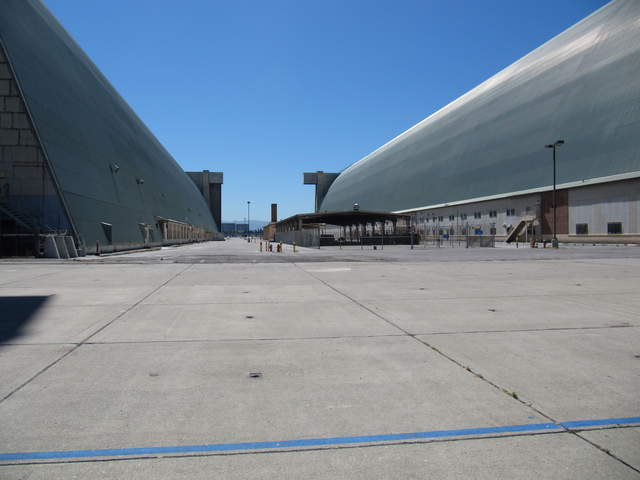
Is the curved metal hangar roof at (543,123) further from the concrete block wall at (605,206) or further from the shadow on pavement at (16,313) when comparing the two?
the shadow on pavement at (16,313)

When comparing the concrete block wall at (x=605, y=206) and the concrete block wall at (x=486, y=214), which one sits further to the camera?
the concrete block wall at (x=486, y=214)

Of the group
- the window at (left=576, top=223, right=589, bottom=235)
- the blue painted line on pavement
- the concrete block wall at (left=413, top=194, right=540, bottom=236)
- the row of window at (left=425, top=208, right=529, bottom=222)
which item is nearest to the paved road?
the blue painted line on pavement

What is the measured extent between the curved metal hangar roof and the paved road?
148ft

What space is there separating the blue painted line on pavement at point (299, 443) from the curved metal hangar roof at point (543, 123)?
47896 mm

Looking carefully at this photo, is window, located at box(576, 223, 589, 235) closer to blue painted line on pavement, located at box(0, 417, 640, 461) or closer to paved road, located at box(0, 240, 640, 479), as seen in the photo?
paved road, located at box(0, 240, 640, 479)

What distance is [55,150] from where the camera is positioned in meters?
30.4

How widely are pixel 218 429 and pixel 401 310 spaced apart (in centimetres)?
613

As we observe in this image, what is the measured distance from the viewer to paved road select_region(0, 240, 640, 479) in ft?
10.6

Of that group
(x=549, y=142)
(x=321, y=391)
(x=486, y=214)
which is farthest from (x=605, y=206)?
(x=321, y=391)

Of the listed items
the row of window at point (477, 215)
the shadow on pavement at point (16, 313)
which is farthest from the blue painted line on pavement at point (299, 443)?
the row of window at point (477, 215)

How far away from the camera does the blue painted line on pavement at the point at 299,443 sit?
331 centimetres

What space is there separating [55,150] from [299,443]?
33.6 meters

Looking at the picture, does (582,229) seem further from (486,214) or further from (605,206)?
(486,214)

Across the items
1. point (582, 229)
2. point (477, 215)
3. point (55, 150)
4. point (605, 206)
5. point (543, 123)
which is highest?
point (543, 123)
